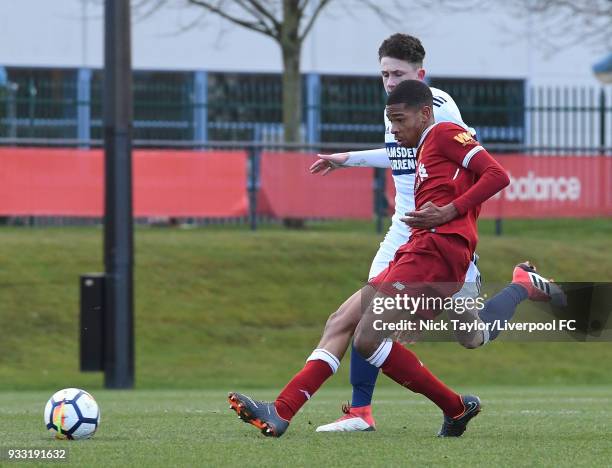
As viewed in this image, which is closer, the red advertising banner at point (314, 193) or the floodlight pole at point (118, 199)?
the floodlight pole at point (118, 199)

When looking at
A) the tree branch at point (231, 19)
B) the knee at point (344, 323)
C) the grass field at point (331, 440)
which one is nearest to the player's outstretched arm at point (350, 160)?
the knee at point (344, 323)

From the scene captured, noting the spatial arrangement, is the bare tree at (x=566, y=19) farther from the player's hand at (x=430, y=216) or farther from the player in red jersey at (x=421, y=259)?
the player's hand at (x=430, y=216)

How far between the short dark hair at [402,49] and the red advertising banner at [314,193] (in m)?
13.6

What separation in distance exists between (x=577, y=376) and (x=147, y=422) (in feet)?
33.9

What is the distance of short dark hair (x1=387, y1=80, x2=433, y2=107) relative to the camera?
7391 mm

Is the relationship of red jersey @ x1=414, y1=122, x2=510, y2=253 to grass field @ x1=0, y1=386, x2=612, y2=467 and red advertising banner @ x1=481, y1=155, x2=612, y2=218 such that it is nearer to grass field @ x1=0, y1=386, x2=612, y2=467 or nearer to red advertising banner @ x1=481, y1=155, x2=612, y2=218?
grass field @ x1=0, y1=386, x2=612, y2=467

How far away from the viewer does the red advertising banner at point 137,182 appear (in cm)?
2044

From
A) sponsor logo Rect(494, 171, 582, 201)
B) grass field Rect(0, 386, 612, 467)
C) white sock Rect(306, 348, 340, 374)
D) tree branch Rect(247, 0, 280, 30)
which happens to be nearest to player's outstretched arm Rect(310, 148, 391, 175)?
white sock Rect(306, 348, 340, 374)

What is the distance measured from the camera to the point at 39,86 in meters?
25.8

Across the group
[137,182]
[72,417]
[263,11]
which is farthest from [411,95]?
[263,11]

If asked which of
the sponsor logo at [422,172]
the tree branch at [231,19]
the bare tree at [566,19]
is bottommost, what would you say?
the sponsor logo at [422,172]

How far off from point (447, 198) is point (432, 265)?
1.17ft

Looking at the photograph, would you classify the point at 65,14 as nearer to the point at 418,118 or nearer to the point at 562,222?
the point at 562,222

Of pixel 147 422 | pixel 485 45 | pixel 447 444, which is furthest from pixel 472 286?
pixel 485 45
